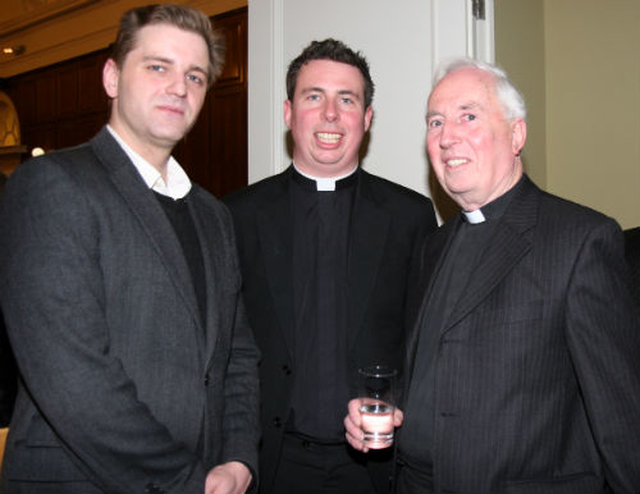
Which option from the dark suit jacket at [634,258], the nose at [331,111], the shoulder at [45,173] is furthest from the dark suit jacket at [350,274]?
the shoulder at [45,173]

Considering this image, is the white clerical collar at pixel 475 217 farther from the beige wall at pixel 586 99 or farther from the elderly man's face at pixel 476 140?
the beige wall at pixel 586 99

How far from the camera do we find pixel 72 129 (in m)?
7.63

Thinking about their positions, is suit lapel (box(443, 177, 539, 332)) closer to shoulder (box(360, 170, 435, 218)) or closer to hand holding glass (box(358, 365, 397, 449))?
hand holding glass (box(358, 365, 397, 449))

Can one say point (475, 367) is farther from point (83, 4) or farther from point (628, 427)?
point (83, 4)

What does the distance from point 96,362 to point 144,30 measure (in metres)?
0.98

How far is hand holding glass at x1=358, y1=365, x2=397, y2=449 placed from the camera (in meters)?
1.68

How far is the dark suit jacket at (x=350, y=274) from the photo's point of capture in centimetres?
219

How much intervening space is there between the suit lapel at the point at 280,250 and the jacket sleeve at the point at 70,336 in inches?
31.5

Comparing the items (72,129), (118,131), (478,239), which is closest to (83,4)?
(72,129)

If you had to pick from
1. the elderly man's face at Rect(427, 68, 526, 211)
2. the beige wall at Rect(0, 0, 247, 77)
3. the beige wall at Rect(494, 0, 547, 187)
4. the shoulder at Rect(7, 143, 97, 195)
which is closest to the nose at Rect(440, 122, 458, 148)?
the elderly man's face at Rect(427, 68, 526, 211)

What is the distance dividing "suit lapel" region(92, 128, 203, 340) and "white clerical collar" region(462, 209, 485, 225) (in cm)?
93

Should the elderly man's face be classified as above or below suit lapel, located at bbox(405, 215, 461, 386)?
above

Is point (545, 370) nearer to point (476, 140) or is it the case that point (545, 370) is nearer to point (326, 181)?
point (476, 140)

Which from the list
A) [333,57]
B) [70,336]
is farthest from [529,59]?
[70,336]
